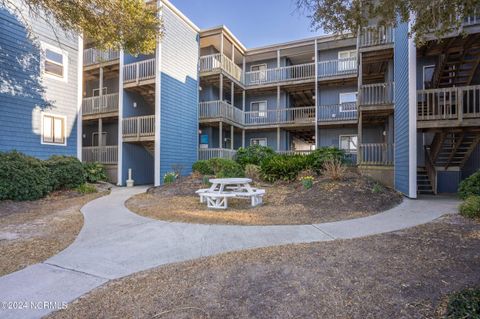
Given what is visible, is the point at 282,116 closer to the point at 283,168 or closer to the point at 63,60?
the point at 283,168

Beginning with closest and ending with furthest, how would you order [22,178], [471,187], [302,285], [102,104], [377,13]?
[302,285] → [377,13] → [471,187] → [22,178] → [102,104]

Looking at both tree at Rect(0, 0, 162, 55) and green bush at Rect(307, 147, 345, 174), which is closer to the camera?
tree at Rect(0, 0, 162, 55)

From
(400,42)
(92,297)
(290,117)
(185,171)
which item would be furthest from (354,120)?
(92,297)

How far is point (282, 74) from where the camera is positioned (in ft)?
63.7

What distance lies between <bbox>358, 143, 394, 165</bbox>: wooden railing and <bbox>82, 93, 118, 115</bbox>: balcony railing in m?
13.6

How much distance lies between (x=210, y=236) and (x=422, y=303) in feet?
11.1

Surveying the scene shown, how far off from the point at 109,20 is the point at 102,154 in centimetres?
1028

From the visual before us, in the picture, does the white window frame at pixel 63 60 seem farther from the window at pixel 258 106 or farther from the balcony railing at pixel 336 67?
the balcony railing at pixel 336 67

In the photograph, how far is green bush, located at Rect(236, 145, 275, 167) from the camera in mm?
15625

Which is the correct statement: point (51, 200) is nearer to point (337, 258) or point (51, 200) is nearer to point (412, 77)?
point (337, 258)

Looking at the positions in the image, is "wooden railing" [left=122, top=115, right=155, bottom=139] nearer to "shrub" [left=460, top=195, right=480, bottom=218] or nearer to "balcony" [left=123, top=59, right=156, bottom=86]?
"balcony" [left=123, top=59, right=156, bottom=86]

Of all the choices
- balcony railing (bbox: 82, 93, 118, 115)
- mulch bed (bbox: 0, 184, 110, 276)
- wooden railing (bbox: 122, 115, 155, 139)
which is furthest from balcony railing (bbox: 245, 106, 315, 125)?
mulch bed (bbox: 0, 184, 110, 276)

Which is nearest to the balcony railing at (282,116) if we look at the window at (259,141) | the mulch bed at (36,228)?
the window at (259,141)

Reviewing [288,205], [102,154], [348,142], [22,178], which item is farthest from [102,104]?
[348,142]
